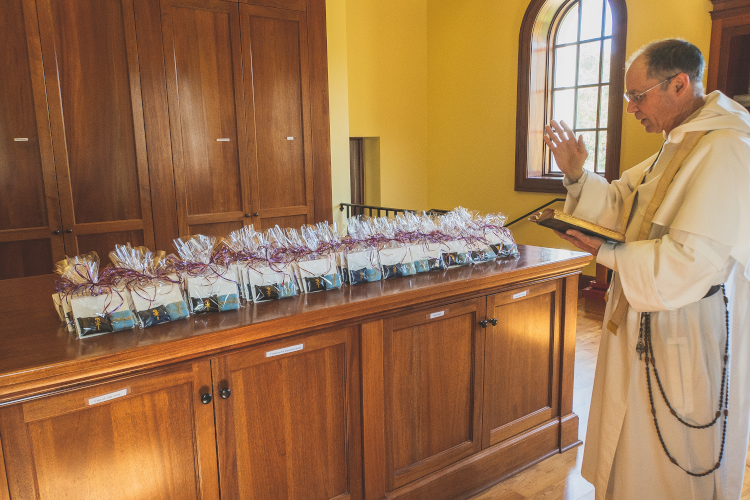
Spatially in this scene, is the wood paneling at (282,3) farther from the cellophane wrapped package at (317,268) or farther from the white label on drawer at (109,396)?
the white label on drawer at (109,396)

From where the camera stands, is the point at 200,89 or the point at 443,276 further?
the point at 200,89

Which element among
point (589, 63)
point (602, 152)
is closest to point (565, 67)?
point (589, 63)

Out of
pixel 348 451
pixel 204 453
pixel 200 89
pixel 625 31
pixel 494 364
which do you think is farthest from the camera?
pixel 625 31

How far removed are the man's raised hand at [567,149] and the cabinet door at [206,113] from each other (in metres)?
2.61

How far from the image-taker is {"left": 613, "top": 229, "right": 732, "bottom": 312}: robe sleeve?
1581 mm

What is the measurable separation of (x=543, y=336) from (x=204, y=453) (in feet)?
5.23

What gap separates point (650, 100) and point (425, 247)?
976 millimetres

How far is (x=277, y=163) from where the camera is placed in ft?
13.8

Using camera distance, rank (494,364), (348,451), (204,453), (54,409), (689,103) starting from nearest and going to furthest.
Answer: (54,409) → (204,453) → (689,103) → (348,451) → (494,364)

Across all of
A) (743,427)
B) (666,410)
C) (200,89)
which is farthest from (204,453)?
(200,89)

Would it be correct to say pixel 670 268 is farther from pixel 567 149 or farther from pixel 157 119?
pixel 157 119

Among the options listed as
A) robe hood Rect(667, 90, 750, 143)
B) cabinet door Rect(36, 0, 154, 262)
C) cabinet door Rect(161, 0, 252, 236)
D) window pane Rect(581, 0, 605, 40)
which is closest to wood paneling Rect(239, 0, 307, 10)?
cabinet door Rect(161, 0, 252, 236)

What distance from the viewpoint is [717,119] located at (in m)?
1.64

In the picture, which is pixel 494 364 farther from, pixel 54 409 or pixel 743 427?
pixel 54 409
